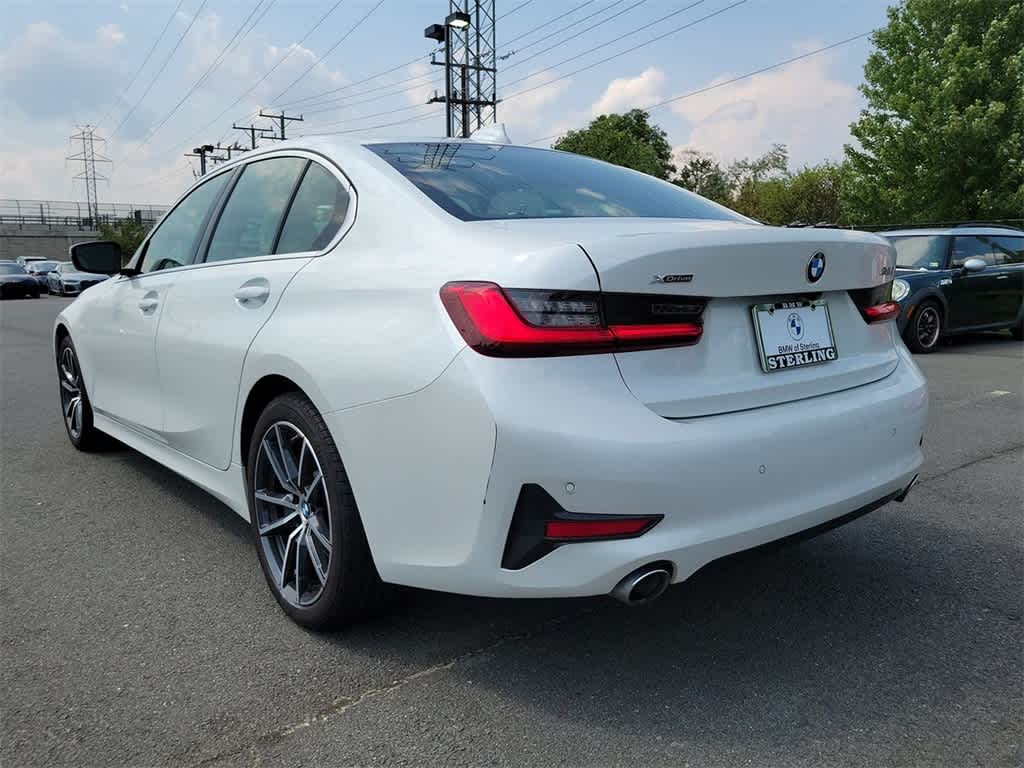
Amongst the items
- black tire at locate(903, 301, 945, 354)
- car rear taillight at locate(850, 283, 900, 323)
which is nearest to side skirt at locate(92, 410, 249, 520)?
car rear taillight at locate(850, 283, 900, 323)

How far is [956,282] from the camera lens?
10.8 m

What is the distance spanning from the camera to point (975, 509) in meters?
4.01

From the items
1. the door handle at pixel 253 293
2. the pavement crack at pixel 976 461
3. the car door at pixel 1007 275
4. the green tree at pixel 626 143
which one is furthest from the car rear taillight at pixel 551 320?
the green tree at pixel 626 143

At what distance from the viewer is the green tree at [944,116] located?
71.1 feet

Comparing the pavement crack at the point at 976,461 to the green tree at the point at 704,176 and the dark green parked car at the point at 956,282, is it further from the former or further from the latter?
the green tree at the point at 704,176

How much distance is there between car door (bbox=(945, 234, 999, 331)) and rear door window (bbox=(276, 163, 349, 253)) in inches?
382

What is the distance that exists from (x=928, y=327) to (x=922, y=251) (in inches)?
42.2

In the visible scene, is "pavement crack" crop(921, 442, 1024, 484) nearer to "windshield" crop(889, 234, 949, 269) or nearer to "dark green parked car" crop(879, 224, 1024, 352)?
"dark green parked car" crop(879, 224, 1024, 352)

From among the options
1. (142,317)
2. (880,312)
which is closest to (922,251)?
(880,312)

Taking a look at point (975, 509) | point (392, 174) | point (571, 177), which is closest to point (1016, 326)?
point (975, 509)

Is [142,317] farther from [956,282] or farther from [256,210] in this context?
[956,282]

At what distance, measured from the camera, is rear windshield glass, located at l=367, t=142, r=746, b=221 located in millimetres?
2730

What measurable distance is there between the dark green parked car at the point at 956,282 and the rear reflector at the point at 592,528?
9.23 meters

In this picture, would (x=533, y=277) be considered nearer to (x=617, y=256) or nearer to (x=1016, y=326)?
(x=617, y=256)
